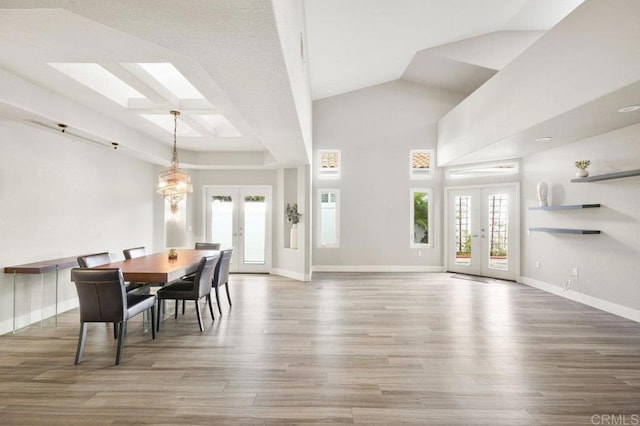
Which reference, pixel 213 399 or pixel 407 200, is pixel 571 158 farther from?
pixel 213 399

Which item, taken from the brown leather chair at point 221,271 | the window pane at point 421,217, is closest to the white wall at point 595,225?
the window pane at point 421,217

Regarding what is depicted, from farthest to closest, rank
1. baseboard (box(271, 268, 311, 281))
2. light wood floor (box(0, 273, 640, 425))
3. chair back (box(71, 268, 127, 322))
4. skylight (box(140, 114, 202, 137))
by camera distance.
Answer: baseboard (box(271, 268, 311, 281)), skylight (box(140, 114, 202, 137)), chair back (box(71, 268, 127, 322)), light wood floor (box(0, 273, 640, 425))

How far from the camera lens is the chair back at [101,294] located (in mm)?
2979

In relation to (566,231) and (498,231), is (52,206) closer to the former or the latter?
(566,231)

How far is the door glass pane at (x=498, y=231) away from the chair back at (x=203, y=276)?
5917 mm

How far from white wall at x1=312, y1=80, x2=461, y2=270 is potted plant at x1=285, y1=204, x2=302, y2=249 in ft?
2.76

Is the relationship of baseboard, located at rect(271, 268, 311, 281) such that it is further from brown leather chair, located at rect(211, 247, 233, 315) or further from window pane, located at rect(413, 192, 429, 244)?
window pane, located at rect(413, 192, 429, 244)

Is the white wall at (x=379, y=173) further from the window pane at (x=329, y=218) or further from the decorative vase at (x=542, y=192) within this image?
the decorative vase at (x=542, y=192)

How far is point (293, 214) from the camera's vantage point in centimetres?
714

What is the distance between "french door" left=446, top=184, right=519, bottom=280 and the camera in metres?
6.88

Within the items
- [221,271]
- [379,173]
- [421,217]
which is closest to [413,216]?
[421,217]

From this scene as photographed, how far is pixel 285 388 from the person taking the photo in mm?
2598

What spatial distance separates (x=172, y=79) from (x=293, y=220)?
3687 mm

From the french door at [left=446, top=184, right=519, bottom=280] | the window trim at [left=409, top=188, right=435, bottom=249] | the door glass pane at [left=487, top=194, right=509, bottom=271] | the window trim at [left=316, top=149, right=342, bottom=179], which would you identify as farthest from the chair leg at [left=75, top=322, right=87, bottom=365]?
the door glass pane at [left=487, top=194, right=509, bottom=271]
